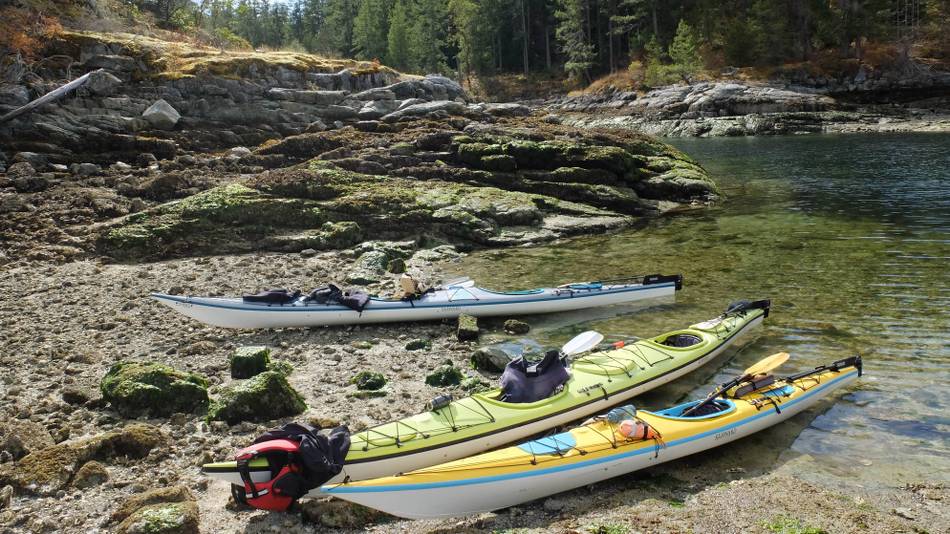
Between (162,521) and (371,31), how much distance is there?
82034mm

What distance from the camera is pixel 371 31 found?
78875 mm

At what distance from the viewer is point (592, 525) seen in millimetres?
5242

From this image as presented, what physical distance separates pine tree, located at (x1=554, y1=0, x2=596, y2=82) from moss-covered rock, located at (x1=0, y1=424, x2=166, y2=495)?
6601cm

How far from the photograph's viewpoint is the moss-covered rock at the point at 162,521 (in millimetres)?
4777

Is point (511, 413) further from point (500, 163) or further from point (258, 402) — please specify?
point (500, 163)

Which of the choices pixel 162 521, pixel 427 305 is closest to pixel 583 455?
pixel 162 521

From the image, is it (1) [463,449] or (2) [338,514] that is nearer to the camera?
(2) [338,514]

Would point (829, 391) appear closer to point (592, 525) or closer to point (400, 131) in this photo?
point (592, 525)

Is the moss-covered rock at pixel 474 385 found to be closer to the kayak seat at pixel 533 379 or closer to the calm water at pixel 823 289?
the kayak seat at pixel 533 379

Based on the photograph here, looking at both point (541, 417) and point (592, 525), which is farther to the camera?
point (541, 417)

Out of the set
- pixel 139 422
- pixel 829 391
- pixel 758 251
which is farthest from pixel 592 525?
pixel 758 251

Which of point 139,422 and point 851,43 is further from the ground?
point 851,43

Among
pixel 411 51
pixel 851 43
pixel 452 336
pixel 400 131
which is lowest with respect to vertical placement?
pixel 452 336

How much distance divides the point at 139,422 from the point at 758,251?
1372 centimetres
